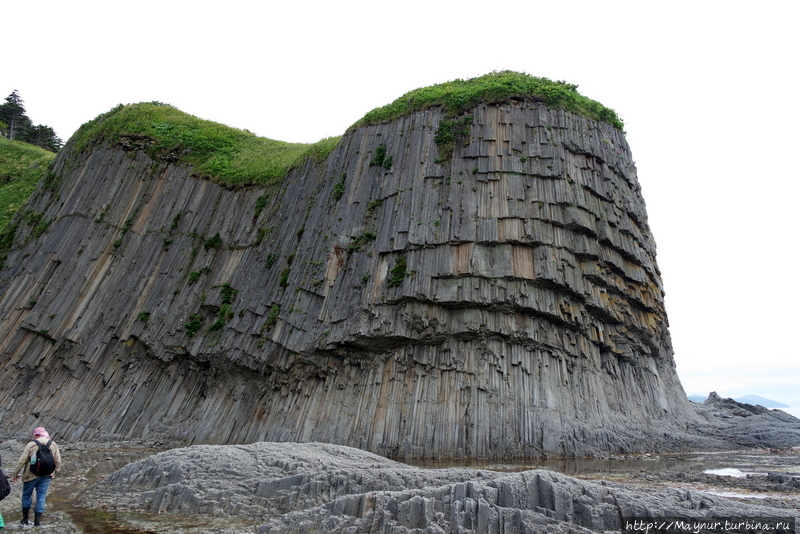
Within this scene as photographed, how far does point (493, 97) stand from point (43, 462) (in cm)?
2369

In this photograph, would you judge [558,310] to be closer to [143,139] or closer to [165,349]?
[165,349]

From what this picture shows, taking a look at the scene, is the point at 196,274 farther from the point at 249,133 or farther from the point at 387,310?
the point at 249,133

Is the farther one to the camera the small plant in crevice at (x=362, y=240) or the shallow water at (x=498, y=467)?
the small plant in crevice at (x=362, y=240)

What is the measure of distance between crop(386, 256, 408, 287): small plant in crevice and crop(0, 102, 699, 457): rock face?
67mm

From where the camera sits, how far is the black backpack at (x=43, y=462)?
10.1 m

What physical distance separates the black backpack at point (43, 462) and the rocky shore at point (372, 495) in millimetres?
1253

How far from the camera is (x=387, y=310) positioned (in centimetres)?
2386

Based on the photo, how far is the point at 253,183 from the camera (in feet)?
116

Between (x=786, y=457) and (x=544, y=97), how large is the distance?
59.5ft

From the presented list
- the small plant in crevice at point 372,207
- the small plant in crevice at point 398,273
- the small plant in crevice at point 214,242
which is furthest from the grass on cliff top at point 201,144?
the small plant in crevice at point 398,273

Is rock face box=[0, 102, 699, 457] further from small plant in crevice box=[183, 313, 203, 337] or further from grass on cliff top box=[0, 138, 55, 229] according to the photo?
grass on cliff top box=[0, 138, 55, 229]

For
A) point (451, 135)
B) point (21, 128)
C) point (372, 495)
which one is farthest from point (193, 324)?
point (21, 128)

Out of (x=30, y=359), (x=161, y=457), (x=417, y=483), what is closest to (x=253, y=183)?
(x=30, y=359)

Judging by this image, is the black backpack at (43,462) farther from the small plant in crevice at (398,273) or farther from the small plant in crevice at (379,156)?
the small plant in crevice at (379,156)
